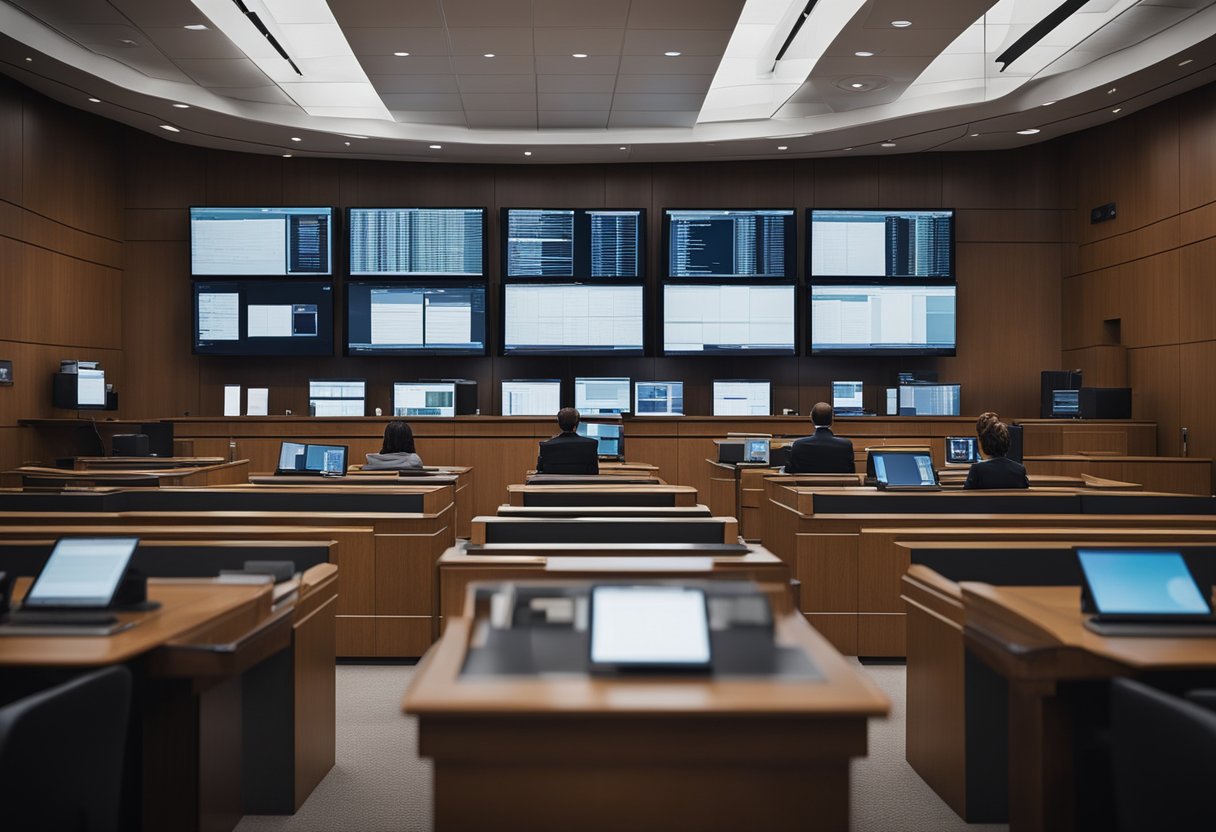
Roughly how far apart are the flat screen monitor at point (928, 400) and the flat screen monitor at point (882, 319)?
1.39 ft

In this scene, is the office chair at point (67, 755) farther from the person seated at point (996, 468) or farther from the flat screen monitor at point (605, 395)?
the flat screen monitor at point (605, 395)

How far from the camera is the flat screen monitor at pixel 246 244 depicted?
1009cm

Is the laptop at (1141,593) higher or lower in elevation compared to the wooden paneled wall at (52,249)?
lower

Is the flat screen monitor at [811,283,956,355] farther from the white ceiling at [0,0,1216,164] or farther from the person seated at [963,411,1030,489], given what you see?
the person seated at [963,411,1030,489]

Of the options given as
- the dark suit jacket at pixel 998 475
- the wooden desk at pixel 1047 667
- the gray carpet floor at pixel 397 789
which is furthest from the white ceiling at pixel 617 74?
the wooden desk at pixel 1047 667

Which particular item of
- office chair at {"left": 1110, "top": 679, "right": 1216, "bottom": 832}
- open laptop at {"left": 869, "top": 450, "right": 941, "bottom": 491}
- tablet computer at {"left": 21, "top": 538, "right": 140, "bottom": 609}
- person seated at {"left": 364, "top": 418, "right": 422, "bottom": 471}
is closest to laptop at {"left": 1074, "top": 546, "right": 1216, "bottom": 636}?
office chair at {"left": 1110, "top": 679, "right": 1216, "bottom": 832}

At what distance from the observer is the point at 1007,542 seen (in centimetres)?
394

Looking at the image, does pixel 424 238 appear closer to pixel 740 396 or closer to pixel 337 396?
pixel 337 396

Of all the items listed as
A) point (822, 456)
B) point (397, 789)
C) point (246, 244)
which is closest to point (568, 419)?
point (822, 456)

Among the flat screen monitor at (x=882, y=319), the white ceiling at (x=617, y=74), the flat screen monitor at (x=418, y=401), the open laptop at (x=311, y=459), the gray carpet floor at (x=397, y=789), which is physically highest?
the white ceiling at (x=617, y=74)

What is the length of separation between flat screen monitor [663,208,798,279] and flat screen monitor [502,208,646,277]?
473 mm

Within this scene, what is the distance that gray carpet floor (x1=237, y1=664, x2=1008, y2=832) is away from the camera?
2.87m

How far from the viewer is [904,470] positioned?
5.46m

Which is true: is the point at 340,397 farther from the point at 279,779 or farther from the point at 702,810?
the point at 702,810
